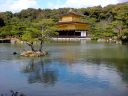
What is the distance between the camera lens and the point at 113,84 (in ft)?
55.2

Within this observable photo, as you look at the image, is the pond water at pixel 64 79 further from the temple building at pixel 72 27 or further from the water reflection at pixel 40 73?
the temple building at pixel 72 27

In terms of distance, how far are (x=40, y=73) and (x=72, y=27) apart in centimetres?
5307

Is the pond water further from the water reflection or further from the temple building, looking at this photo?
the temple building

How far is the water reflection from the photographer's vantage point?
18.2 meters

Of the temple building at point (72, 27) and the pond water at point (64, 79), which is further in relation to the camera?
the temple building at point (72, 27)

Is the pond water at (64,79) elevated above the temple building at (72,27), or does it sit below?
below

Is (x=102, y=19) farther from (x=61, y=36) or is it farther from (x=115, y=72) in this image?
(x=115, y=72)

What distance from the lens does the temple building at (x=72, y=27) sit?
73.0 meters

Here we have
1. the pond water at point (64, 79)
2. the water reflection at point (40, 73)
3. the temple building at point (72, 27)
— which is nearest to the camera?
the pond water at point (64, 79)

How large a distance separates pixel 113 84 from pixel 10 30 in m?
48.8

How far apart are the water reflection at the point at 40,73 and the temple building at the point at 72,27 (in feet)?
153

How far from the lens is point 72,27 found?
73.2m

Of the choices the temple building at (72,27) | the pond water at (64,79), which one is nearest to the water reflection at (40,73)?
the pond water at (64,79)

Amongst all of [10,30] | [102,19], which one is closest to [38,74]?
[10,30]
